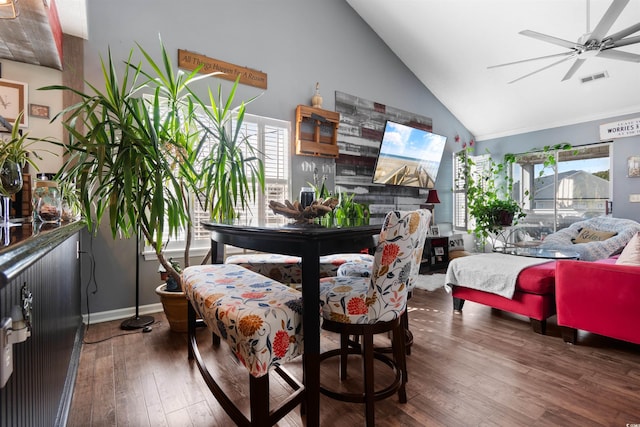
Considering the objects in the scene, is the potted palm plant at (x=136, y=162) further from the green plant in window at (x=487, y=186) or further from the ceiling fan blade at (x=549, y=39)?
the green plant in window at (x=487, y=186)

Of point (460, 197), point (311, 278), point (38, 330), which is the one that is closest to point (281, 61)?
point (311, 278)

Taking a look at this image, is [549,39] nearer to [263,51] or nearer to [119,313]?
[263,51]

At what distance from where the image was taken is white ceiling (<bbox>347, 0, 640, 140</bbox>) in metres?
3.61

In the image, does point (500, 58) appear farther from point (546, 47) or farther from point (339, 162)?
point (339, 162)

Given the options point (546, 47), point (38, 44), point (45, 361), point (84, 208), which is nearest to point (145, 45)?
point (38, 44)

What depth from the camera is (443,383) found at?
1.73 meters

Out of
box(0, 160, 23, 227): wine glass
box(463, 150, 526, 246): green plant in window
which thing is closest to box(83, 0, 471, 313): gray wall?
box(463, 150, 526, 246): green plant in window

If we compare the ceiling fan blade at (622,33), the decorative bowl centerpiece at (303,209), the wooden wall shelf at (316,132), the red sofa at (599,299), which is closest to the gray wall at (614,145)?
the ceiling fan blade at (622,33)

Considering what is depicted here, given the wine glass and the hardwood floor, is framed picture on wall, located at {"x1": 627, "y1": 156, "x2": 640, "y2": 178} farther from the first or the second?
the wine glass

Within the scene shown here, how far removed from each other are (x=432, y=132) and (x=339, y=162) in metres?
2.22

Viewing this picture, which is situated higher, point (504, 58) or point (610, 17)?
point (504, 58)

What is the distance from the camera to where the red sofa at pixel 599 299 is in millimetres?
1941

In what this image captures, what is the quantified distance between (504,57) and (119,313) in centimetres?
527

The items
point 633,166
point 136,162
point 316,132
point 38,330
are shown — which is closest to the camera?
point 38,330
